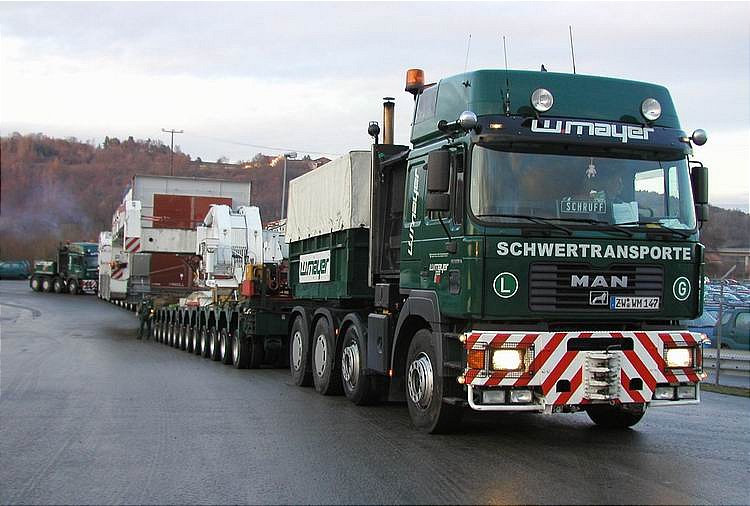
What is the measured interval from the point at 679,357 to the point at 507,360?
1.87 metres

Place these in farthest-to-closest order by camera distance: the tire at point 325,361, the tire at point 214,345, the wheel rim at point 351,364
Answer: the tire at point 214,345
the tire at point 325,361
the wheel rim at point 351,364

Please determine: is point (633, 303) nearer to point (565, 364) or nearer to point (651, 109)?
point (565, 364)

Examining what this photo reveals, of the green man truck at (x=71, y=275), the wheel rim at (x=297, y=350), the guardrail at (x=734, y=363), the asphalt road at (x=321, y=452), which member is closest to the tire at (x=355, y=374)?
the asphalt road at (x=321, y=452)

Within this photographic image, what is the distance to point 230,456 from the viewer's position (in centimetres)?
861

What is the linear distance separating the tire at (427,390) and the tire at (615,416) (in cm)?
176

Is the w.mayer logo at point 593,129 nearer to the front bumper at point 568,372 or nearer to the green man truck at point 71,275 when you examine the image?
the front bumper at point 568,372

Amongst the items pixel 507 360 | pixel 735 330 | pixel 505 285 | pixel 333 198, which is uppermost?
pixel 333 198

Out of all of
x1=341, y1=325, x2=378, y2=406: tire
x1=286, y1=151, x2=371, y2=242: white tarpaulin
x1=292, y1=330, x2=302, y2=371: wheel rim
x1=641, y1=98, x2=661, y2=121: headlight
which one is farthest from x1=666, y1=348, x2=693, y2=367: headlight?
x1=292, y1=330, x2=302, y2=371: wheel rim

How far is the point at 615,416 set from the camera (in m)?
10.4

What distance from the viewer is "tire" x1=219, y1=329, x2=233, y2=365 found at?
1994 centimetres

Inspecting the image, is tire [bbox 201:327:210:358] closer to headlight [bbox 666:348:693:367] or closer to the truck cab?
the truck cab

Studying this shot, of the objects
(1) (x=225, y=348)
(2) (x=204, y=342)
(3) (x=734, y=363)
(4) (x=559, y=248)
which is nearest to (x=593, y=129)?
(4) (x=559, y=248)

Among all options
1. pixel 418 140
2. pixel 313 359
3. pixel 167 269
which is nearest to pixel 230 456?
pixel 418 140

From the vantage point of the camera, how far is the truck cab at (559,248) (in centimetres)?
860
